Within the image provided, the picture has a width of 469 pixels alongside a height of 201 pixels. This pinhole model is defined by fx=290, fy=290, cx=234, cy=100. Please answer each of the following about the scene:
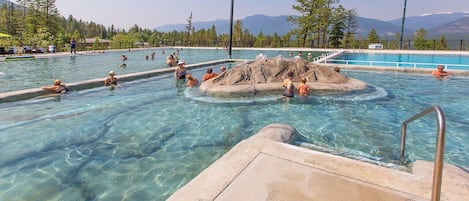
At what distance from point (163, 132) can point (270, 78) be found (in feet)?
18.5

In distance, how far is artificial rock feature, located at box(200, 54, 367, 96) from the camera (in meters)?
10.5

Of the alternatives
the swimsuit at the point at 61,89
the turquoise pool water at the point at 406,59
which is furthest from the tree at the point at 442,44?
the swimsuit at the point at 61,89

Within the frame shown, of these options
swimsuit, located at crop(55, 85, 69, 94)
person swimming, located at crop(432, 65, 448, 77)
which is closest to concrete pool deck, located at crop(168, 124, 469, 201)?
swimsuit, located at crop(55, 85, 69, 94)

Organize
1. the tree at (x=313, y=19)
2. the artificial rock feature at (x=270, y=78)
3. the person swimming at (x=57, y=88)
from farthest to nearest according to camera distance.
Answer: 1. the tree at (x=313, y=19)
2. the artificial rock feature at (x=270, y=78)
3. the person swimming at (x=57, y=88)

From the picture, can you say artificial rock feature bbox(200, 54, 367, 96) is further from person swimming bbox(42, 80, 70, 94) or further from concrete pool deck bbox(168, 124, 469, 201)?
concrete pool deck bbox(168, 124, 469, 201)

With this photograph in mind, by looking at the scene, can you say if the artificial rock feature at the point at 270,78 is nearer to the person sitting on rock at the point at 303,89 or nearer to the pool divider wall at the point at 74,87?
the person sitting on rock at the point at 303,89

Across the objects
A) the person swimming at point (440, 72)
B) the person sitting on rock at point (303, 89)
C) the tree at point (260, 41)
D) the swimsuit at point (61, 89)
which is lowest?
the swimsuit at point (61, 89)

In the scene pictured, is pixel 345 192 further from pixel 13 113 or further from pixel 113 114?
pixel 13 113

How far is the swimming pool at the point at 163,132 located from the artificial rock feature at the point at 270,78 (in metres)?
0.48

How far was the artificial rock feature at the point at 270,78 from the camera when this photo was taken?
1045 cm

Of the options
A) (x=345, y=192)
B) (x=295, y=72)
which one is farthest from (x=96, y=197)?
(x=295, y=72)

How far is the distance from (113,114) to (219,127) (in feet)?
10.1

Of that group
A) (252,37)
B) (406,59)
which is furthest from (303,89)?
(252,37)

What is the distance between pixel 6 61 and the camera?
19250 mm
